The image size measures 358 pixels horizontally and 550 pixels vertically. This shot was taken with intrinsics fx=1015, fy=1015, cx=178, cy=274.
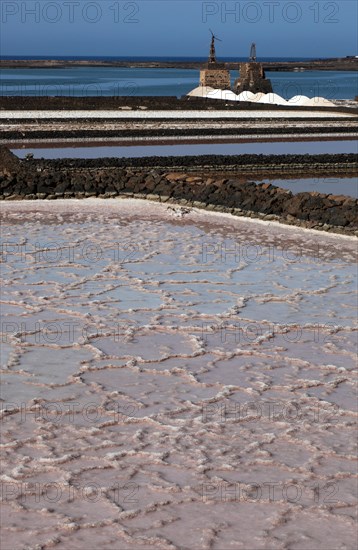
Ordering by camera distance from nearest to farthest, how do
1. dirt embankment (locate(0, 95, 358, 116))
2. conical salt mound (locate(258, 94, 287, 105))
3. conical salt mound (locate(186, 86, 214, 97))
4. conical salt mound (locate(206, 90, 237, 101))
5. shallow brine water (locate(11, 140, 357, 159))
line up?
shallow brine water (locate(11, 140, 357, 159)) < dirt embankment (locate(0, 95, 358, 116)) < conical salt mound (locate(258, 94, 287, 105)) < conical salt mound (locate(206, 90, 237, 101)) < conical salt mound (locate(186, 86, 214, 97))

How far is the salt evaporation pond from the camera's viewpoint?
3.78m

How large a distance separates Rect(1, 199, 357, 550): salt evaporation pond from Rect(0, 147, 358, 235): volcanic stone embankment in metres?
1.54

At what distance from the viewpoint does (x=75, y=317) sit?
21.2ft

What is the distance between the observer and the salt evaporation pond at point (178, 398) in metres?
3.78

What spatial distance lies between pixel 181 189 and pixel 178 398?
6913 mm

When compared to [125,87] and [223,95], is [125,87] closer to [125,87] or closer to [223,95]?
[125,87]

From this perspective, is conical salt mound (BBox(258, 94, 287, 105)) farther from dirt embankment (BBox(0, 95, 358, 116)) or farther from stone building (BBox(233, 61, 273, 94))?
dirt embankment (BBox(0, 95, 358, 116))

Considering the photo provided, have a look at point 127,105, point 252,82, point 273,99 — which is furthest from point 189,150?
point 252,82

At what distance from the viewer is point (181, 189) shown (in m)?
11.7

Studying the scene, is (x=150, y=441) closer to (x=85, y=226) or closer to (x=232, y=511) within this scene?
(x=232, y=511)

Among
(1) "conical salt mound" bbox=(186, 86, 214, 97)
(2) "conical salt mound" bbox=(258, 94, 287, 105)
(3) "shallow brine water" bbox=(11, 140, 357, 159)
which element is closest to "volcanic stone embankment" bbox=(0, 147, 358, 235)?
(3) "shallow brine water" bbox=(11, 140, 357, 159)

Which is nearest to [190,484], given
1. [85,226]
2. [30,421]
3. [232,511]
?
[232,511]

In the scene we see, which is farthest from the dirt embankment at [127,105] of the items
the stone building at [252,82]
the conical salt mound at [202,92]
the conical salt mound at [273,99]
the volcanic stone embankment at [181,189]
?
the volcanic stone embankment at [181,189]

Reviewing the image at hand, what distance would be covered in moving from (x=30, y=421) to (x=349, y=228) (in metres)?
5.71
